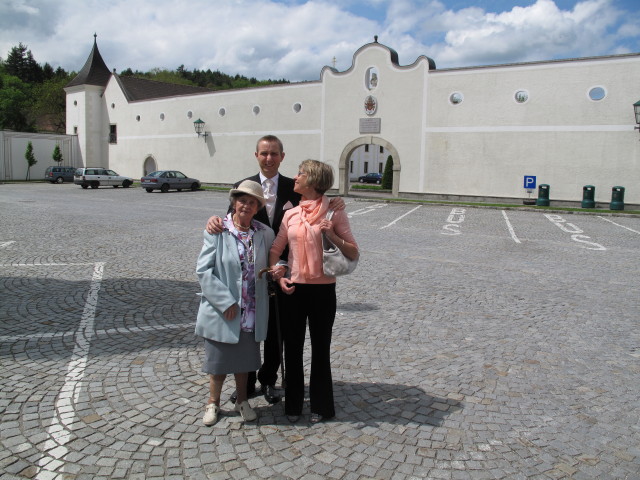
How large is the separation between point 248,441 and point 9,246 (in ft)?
30.7

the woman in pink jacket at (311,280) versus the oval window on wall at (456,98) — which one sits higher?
the oval window on wall at (456,98)

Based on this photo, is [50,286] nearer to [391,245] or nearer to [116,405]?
[116,405]

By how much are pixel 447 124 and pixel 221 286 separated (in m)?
24.9

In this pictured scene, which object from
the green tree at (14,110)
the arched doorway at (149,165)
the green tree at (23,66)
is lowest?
the arched doorway at (149,165)

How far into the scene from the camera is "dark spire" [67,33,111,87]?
46.2m

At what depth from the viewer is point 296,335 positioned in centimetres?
361

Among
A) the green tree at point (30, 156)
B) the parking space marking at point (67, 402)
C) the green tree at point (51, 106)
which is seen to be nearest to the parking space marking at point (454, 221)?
the parking space marking at point (67, 402)

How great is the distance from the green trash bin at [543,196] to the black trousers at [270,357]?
22.3 meters

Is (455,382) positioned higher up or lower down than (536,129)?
lower down

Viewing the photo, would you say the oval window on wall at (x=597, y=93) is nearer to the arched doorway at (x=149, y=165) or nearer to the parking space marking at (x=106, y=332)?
the parking space marking at (x=106, y=332)

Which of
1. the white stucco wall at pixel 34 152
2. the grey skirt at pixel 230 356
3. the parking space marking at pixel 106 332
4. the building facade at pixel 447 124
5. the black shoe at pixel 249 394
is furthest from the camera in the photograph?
the white stucco wall at pixel 34 152

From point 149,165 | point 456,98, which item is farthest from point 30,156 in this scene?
point 456,98

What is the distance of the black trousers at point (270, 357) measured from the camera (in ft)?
12.6

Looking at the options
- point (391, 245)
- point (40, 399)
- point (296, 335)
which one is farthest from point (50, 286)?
point (391, 245)
